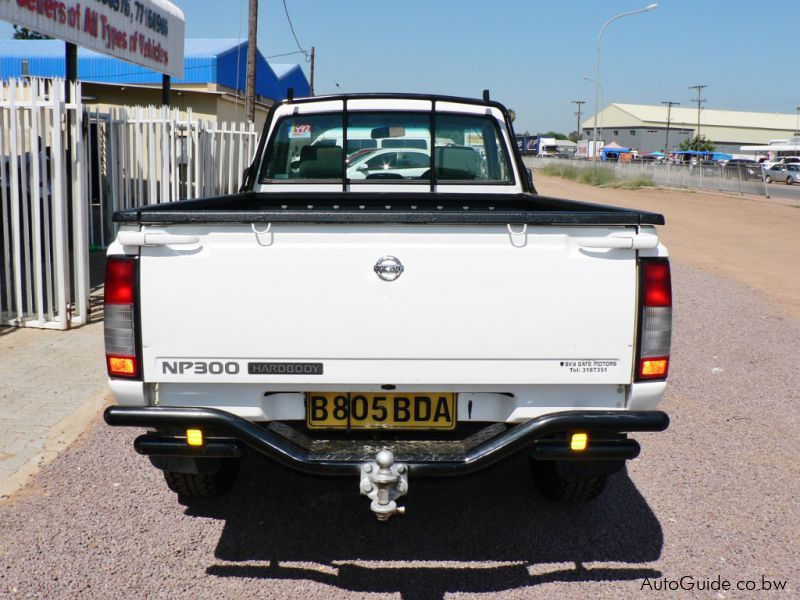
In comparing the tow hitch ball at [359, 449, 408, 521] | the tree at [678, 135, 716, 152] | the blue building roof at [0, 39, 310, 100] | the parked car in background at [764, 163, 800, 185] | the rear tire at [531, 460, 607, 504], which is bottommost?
the rear tire at [531, 460, 607, 504]

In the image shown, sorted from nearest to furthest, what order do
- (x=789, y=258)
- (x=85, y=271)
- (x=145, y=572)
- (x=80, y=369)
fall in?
(x=145, y=572) → (x=80, y=369) → (x=85, y=271) → (x=789, y=258)

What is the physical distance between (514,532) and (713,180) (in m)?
41.4

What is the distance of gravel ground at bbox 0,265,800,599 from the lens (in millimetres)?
3494

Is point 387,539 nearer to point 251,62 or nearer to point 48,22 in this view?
point 48,22

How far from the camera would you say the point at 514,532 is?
4.00m

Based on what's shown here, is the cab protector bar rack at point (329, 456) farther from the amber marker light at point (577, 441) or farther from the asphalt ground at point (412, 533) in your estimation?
the asphalt ground at point (412, 533)

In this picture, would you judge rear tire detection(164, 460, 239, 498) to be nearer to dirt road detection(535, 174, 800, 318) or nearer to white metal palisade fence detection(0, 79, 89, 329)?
white metal palisade fence detection(0, 79, 89, 329)

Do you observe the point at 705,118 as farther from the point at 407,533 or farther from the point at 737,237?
the point at 407,533

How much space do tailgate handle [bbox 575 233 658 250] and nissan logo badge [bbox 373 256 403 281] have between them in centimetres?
66

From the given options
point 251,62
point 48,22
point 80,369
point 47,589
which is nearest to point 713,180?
point 251,62

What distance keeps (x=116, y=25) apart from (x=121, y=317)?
11.0m

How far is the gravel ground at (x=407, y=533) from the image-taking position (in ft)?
11.5

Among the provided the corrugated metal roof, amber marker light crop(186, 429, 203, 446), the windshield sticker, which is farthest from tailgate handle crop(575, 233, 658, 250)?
the corrugated metal roof

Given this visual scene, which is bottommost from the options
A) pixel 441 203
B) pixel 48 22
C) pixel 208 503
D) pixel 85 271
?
pixel 208 503
